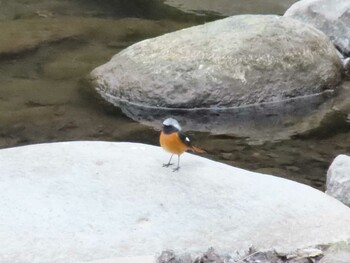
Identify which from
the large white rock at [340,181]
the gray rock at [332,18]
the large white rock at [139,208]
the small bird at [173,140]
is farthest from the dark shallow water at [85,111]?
the gray rock at [332,18]

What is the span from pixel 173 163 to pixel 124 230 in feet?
2.56

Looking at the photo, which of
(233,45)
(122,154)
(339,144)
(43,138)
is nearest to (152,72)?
(233,45)

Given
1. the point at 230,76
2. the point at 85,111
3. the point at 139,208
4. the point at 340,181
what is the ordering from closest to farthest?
1. the point at 139,208
2. the point at 340,181
3. the point at 85,111
4. the point at 230,76

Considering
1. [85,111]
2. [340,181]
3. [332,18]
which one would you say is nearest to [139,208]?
[340,181]

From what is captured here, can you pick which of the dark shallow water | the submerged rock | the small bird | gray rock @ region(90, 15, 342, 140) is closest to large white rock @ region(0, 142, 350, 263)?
the small bird

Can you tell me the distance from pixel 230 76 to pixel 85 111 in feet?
4.57

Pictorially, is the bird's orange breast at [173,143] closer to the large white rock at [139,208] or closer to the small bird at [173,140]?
the small bird at [173,140]

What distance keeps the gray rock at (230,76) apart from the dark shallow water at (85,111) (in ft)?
0.98

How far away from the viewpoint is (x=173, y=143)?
13.4 ft

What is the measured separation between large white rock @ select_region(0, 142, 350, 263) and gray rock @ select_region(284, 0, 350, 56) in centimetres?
464

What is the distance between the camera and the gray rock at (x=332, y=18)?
27.7 feet

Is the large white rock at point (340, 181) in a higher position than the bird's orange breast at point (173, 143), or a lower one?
lower

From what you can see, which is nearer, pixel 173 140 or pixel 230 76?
pixel 173 140

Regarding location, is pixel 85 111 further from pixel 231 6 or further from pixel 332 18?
pixel 231 6
